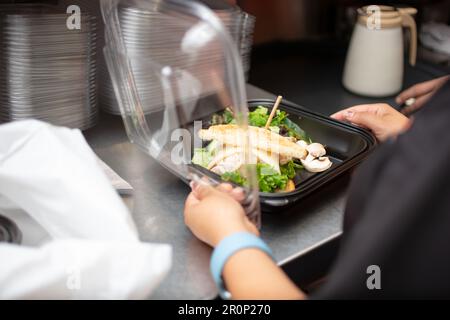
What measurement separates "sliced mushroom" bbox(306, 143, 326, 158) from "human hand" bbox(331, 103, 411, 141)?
0.11 m

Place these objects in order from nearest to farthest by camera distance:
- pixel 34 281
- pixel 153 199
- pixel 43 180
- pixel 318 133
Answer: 1. pixel 34 281
2. pixel 43 180
3. pixel 153 199
4. pixel 318 133

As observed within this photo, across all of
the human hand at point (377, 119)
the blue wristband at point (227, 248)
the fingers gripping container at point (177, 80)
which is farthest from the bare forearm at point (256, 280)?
the human hand at point (377, 119)

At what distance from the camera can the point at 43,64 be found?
1.08 meters

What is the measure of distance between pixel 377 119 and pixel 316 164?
0.19 m

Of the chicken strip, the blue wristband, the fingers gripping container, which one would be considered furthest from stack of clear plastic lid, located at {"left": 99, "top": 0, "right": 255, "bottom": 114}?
the blue wristband

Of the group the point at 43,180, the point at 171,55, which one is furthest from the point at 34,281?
the point at 171,55

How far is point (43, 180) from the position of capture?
2.59 feet

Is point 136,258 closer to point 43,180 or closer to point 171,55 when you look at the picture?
point 43,180

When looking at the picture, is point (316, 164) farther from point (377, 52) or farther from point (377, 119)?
point (377, 52)

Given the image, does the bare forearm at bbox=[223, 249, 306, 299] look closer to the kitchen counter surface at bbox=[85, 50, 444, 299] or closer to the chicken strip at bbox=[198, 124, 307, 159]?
the kitchen counter surface at bbox=[85, 50, 444, 299]

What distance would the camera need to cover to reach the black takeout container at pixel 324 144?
890 mm

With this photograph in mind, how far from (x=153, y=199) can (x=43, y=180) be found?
26cm

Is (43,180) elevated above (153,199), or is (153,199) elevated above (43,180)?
(43,180)

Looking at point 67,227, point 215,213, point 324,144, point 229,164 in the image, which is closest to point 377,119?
point 324,144
